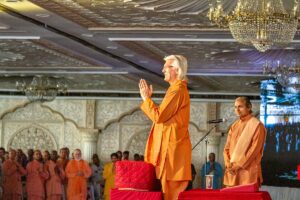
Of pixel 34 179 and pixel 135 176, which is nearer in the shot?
pixel 135 176

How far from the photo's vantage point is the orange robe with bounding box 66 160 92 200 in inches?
821

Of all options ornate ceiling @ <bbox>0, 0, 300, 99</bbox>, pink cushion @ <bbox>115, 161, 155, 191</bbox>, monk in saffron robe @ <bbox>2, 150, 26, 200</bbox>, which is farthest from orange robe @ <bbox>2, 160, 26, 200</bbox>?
pink cushion @ <bbox>115, 161, 155, 191</bbox>

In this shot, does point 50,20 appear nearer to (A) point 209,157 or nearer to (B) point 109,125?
(A) point 209,157

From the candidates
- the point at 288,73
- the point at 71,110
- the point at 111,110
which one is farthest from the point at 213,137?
the point at 288,73

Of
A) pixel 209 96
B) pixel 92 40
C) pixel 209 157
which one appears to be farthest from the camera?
pixel 209 96

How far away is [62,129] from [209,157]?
5448mm

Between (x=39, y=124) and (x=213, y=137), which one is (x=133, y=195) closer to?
(x=213, y=137)

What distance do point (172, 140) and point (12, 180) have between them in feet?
43.8

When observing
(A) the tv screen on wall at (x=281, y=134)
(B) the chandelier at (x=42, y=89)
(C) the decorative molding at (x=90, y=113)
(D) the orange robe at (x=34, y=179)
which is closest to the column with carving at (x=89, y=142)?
(C) the decorative molding at (x=90, y=113)

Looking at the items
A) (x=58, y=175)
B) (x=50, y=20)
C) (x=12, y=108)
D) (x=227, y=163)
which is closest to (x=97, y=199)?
(x=58, y=175)

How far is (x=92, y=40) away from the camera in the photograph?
16.3 m

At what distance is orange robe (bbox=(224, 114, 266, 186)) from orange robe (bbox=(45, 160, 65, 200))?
1200cm

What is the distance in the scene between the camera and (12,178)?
20.3 m

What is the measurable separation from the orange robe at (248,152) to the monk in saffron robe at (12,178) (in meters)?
11.3
